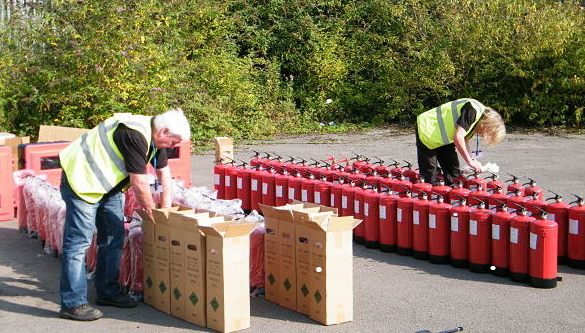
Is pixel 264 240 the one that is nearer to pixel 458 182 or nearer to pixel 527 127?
pixel 458 182

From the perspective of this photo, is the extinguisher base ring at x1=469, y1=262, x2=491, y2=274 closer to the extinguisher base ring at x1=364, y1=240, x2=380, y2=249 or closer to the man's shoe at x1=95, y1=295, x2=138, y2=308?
the extinguisher base ring at x1=364, y1=240, x2=380, y2=249

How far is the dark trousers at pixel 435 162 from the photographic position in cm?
928

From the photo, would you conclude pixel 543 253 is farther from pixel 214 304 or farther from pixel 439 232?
pixel 214 304

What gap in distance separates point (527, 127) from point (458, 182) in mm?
10547

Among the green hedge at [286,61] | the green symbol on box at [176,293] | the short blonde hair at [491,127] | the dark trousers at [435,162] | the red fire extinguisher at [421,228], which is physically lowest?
the green symbol on box at [176,293]

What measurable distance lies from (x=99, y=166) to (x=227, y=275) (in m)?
1.43

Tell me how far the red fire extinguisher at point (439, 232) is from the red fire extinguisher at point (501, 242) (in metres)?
0.57

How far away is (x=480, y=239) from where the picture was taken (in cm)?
765

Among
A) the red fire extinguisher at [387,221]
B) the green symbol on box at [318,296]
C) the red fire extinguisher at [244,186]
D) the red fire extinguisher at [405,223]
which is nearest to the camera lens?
the green symbol on box at [318,296]

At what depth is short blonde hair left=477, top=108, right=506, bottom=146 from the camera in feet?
28.8

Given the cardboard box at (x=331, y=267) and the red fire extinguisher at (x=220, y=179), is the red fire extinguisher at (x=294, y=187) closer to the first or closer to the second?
the red fire extinguisher at (x=220, y=179)

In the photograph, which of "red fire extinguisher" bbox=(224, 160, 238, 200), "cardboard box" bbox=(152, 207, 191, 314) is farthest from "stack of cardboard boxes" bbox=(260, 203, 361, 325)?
"red fire extinguisher" bbox=(224, 160, 238, 200)

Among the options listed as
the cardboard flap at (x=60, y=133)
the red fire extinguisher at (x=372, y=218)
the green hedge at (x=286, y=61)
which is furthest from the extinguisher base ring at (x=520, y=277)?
the green hedge at (x=286, y=61)

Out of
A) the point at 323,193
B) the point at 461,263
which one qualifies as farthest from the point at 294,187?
the point at 461,263
